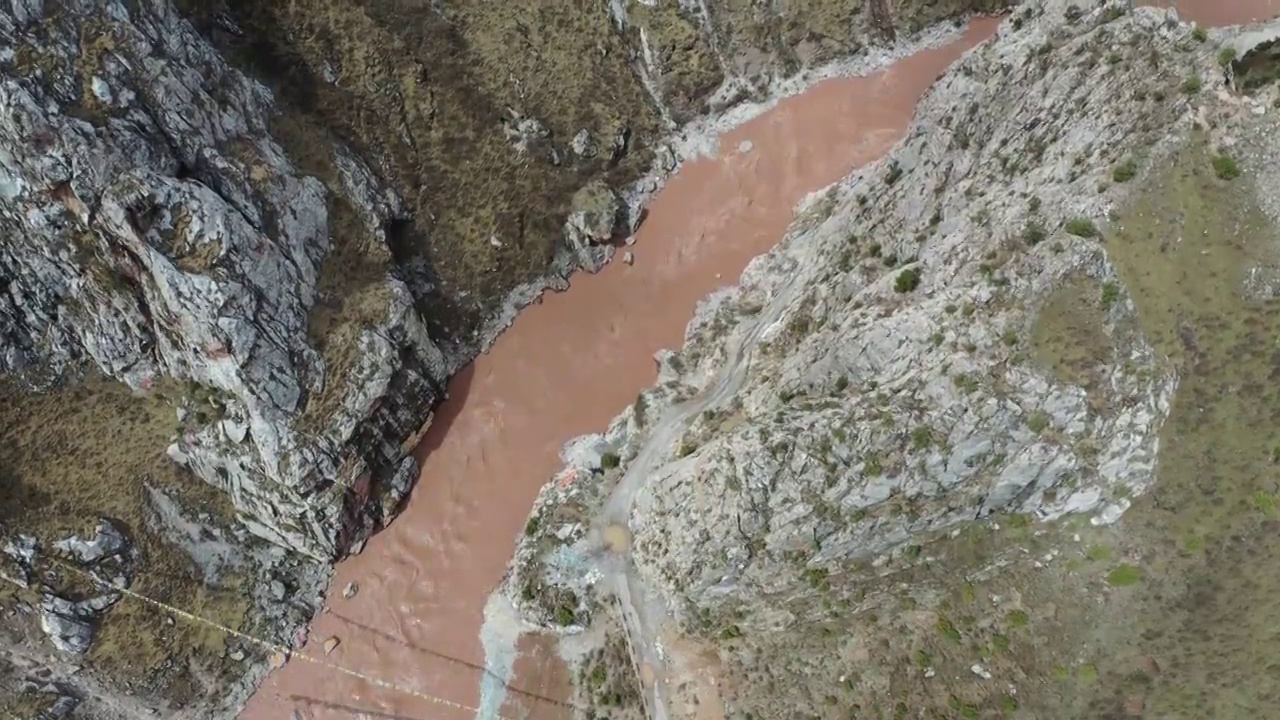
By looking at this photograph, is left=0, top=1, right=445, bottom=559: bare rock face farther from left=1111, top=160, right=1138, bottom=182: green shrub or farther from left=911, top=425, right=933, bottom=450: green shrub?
left=1111, top=160, right=1138, bottom=182: green shrub

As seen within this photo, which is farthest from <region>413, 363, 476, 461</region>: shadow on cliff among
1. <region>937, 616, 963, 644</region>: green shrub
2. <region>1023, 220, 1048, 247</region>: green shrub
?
<region>1023, 220, 1048, 247</region>: green shrub

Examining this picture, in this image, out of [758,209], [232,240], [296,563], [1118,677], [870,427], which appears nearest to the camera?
[1118,677]

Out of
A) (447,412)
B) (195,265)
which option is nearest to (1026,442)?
(447,412)

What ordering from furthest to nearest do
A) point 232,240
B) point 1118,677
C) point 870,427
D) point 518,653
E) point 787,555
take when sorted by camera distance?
1. point 518,653
2. point 232,240
3. point 787,555
4. point 870,427
5. point 1118,677

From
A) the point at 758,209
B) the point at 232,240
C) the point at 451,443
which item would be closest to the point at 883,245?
the point at 758,209

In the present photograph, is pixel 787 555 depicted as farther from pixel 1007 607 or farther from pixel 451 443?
pixel 451 443

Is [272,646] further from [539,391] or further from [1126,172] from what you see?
[1126,172]

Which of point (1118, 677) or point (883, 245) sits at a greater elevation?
point (883, 245)
